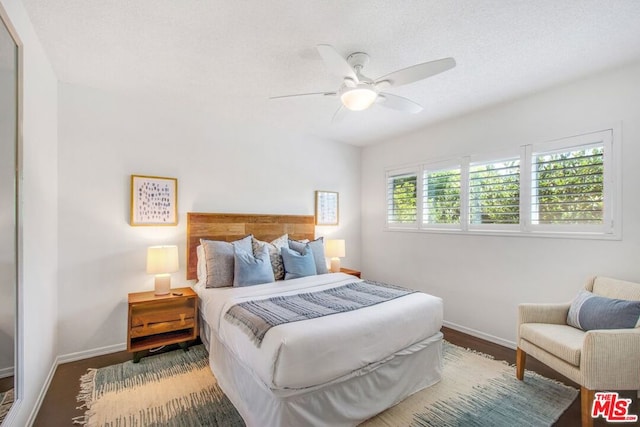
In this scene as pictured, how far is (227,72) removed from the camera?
2588mm

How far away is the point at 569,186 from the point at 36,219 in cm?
440

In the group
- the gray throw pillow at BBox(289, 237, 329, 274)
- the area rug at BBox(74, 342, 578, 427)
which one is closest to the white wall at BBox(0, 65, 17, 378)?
the area rug at BBox(74, 342, 578, 427)

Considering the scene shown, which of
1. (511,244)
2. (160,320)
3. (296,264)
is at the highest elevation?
(511,244)

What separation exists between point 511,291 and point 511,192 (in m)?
1.05

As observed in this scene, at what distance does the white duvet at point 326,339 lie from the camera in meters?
1.70

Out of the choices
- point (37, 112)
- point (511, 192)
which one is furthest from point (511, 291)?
point (37, 112)

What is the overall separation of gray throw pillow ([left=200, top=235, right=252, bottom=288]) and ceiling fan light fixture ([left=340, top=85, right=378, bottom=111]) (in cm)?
195

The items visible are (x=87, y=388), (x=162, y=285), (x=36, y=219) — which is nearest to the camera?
(x=36, y=219)

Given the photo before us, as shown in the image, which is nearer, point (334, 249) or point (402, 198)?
point (334, 249)

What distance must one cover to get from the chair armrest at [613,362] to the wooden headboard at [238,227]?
317 centimetres

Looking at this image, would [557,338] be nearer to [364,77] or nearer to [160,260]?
[364,77]

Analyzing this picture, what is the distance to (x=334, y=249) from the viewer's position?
166 inches

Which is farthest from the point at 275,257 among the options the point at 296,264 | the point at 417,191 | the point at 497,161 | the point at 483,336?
the point at 497,161

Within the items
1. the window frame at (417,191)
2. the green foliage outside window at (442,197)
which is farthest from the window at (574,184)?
the window frame at (417,191)
